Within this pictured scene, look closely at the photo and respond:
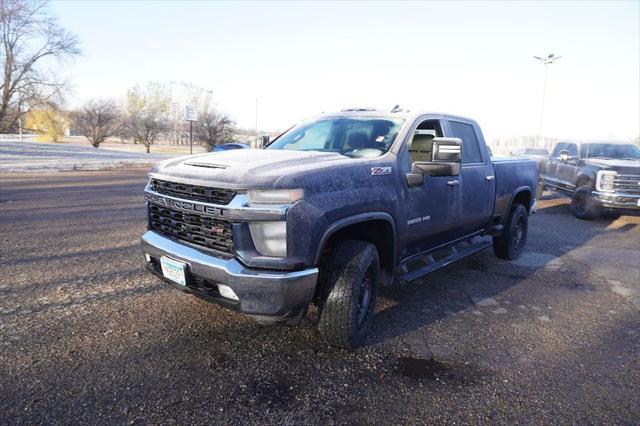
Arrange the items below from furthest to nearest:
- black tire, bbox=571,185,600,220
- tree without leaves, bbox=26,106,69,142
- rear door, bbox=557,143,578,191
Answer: tree without leaves, bbox=26,106,69,142 < rear door, bbox=557,143,578,191 < black tire, bbox=571,185,600,220

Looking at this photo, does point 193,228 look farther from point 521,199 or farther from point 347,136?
point 521,199

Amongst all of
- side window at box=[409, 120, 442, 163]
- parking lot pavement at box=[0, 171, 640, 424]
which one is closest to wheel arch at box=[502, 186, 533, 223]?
parking lot pavement at box=[0, 171, 640, 424]

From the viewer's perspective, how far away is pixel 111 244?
600 centimetres

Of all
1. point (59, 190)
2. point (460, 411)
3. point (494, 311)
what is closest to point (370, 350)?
point (460, 411)

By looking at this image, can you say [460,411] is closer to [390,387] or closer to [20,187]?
[390,387]

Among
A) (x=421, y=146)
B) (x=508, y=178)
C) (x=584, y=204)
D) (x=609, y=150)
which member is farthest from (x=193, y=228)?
(x=609, y=150)

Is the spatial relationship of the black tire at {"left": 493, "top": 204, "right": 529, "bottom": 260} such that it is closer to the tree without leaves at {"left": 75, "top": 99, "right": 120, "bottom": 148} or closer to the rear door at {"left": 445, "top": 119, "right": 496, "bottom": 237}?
the rear door at {"left": 445, "top": 119, "right": 496, "bottom": 237}

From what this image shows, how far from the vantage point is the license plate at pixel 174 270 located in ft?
9.59

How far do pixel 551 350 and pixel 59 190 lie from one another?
40.0 ft

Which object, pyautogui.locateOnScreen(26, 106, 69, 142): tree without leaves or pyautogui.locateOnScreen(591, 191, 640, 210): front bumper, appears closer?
pyautogui.locateOnScreen(591, 191, 640, 210): front bumper

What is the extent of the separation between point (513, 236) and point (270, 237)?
4.56 metres

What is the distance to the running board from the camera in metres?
3.81

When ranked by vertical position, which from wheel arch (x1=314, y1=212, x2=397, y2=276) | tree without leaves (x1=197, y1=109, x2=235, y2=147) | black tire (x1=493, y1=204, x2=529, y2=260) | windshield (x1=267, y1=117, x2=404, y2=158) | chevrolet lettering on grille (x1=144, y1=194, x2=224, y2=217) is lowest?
black tire (x1=493, y1=204, x2=529, y2=260)

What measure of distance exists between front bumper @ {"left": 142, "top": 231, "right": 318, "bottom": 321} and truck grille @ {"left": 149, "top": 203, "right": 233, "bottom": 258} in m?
0.10
